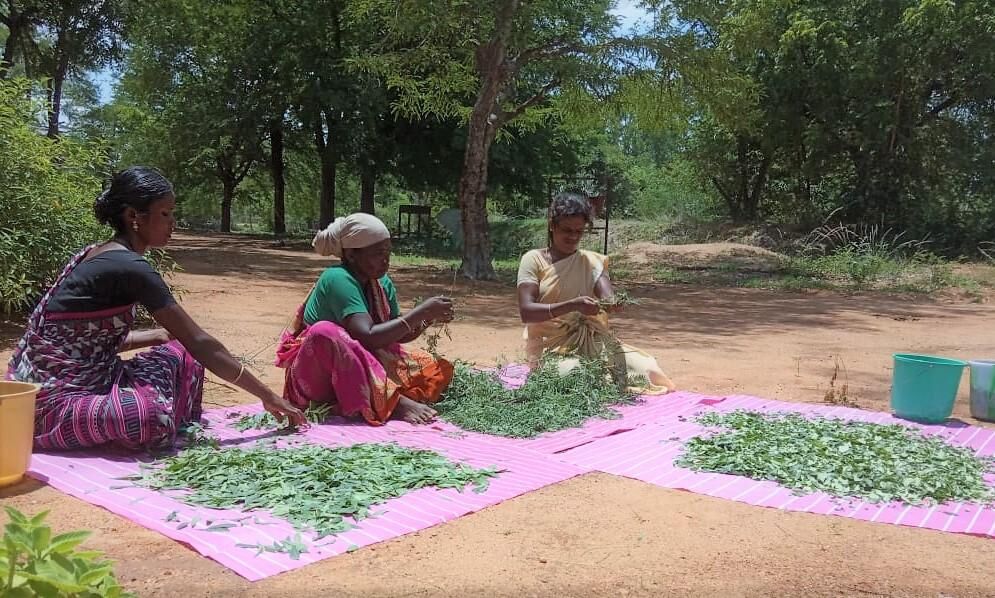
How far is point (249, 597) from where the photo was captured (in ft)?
6.61

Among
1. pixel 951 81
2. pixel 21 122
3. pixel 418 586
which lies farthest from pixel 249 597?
pixel 951 81

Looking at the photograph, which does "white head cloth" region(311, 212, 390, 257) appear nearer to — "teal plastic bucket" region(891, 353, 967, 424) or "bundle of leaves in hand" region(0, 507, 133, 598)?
"bundle of leaves in hand" region(0, 507, 133, 598)

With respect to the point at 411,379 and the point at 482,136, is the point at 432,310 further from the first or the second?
the point at 482,136

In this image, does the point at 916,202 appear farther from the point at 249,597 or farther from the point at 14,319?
the point at 249,597

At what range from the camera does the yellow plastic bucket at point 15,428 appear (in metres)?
2.57

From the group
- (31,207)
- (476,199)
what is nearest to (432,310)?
(31,207)

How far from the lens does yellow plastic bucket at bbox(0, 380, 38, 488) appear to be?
2.57m

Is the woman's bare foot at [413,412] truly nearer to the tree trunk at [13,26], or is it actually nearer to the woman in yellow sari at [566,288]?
the woman in yellow sari at [566,288]

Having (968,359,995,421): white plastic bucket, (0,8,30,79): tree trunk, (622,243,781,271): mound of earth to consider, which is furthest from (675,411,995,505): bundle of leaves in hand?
(0,8,30,79): tree trunk

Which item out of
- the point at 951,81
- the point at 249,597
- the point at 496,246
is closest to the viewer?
the point at 249,597

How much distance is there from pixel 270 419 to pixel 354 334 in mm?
583

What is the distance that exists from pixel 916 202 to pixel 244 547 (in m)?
18.8

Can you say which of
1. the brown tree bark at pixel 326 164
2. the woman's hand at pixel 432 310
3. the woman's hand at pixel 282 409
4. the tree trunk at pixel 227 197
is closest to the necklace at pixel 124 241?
the woman's hand at pixel 282 409

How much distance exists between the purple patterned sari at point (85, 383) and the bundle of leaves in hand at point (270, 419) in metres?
0.59
